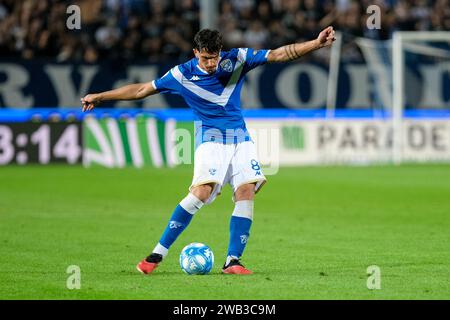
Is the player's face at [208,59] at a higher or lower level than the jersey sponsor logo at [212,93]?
higher

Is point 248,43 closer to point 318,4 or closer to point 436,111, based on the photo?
point 318,4

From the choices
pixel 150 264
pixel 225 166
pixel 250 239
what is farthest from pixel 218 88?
pixel 250 239

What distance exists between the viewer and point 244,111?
2486 centimetres

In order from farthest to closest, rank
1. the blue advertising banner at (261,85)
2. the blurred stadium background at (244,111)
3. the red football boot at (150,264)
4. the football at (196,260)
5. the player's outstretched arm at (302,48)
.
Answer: the blue advertising banner at (261,85), the blurred stadium background at (244,111), the red football boot at (150,264), the football at (196,260), the player's outstretched arm at (302,48)

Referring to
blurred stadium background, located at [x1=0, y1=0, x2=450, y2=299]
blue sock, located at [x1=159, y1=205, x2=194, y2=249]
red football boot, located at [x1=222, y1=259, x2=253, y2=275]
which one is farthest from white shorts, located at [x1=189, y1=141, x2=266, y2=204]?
blurred stadium background, located at [x1=0, y1=0, x2=450, y2=299]

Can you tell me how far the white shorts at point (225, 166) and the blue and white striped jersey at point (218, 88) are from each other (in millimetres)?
82

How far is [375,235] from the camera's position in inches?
480

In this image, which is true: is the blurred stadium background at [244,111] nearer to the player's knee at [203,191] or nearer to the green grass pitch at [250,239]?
the green grass pitch at [250,239]

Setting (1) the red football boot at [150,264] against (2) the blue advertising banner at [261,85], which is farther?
(2) the blue advertising banner at [261,85]

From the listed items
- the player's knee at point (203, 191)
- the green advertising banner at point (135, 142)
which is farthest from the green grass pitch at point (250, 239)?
the green advertising banner at point (135, 142)

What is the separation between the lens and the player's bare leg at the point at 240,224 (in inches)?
360

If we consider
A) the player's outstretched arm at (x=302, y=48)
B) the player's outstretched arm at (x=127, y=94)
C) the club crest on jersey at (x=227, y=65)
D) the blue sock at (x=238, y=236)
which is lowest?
the blue sock at (x=238, y=236)
